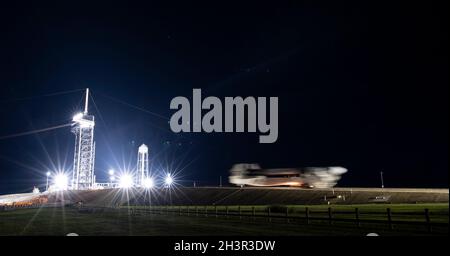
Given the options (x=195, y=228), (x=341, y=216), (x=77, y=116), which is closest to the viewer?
(x=195, y=228)

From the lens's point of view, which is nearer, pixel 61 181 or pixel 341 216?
pixel 341 216

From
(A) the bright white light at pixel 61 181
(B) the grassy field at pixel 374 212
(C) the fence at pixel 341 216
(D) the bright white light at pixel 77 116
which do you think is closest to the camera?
(C) the fence at pixel 341 216

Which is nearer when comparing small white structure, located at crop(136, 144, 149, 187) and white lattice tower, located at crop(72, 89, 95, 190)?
white lattice tower, located at crop(72, 89, 95, 190)

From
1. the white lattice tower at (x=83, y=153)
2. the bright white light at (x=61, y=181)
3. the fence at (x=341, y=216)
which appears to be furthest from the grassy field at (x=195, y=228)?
the bright white light at (x=61, y=181)

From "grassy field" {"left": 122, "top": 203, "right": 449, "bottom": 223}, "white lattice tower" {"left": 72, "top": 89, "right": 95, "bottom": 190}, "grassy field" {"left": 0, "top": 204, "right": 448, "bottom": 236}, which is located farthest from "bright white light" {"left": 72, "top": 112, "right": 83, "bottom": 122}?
"grassy field" {"left": 0, "top": 204, "right": 448, "bottom": 236}

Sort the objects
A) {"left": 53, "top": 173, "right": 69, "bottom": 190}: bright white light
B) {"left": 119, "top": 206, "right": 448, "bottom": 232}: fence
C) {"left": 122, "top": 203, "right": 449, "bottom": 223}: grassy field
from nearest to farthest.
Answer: {"left": 119, "top": 206, "right": 448, "bottom": 232}: fence → {"left": 122, "top": 203, "right": 449, "bottom": 223}: grassy field → {"left": 53, "top": 173, "right": 69, "bottom": 190}: bright white light

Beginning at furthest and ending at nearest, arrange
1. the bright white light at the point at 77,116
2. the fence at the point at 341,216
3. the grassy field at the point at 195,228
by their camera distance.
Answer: the bright white light at the point at 77,116
the fence at the point at 341,216
the grassy field at the point at 195,228

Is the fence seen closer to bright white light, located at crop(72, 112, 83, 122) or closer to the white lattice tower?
the white lattice tower

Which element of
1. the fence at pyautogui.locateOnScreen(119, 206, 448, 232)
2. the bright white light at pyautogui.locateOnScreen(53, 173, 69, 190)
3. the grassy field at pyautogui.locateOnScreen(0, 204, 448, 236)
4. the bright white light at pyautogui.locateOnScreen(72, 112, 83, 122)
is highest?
the bright white light at pyautogui.locateOnScreen(72, 112, 83, 122)

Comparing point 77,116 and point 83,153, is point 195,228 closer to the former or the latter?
point 83,153

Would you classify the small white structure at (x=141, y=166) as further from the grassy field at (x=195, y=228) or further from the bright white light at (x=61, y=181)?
the grassy field at (x=195, y=228)

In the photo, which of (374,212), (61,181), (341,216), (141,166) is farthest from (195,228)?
(61,181)
